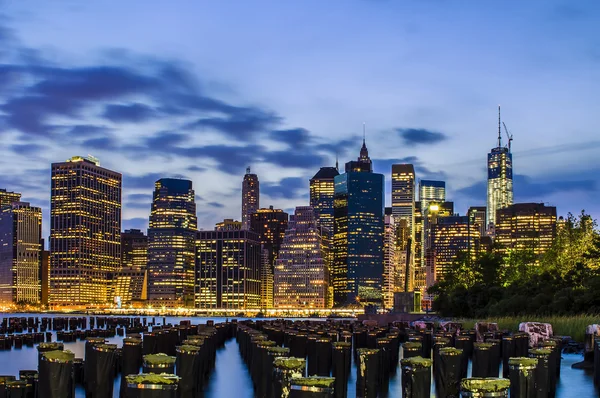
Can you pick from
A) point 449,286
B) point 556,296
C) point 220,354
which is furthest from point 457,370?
point 449,286

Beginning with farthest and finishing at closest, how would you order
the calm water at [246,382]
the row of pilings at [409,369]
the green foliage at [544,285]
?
the green foliage at [544,285]
the calm water at [246,382]
the row of pilings at [409,369]

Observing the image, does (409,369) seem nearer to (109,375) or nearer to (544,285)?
(109,375)

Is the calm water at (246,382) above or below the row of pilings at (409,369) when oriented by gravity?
below

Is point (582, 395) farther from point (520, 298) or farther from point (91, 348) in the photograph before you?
point (520, 298)

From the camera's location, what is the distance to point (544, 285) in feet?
255

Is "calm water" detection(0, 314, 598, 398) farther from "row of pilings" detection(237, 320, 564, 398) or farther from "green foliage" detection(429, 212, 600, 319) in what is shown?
"green foliage" detection(429, 212, 600, 319)

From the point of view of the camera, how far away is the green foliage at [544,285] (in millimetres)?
66062

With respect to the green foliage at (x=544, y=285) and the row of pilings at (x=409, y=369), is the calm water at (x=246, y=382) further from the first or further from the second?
the green foliage at (x=544, y=285)

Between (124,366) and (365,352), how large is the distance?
A: 440 inches

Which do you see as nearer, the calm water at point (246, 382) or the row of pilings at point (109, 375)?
the row of pilings at point (109, 375)

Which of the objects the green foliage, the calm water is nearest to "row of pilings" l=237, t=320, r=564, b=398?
the calm water

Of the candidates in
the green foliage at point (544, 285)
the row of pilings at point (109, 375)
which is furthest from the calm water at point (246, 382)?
the green foliage at point (544, 285)

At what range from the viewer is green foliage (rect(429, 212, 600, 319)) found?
217 feet

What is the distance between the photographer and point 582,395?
28.2m
